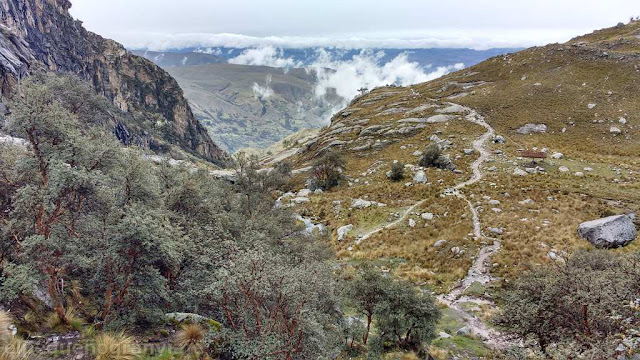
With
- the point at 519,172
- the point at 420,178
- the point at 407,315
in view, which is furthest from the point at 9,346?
the point at 519,172

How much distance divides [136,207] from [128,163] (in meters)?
2.54

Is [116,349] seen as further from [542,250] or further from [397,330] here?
[542,250]

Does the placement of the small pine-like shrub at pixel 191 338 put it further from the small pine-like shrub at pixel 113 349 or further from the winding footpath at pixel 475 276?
the winding footpath at pixel 475 276

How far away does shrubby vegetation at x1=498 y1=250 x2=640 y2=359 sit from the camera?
41.5ft

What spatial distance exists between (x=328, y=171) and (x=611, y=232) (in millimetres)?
44978

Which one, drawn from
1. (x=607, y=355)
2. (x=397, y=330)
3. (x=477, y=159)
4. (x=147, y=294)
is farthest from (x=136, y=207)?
(x=477, y=159)

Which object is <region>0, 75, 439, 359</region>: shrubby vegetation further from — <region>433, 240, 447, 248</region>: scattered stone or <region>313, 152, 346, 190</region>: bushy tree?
<region>313, 152, 346, 190</region>: bushy tree

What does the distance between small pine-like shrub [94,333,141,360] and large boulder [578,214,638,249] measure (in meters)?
33.5

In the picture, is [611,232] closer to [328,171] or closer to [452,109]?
[328,171]

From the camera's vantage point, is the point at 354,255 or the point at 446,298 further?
the point at 354,255

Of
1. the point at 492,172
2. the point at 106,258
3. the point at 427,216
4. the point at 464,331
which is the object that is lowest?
the point at 464,331

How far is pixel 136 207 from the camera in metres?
14.0

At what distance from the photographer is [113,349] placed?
1133 centimetres

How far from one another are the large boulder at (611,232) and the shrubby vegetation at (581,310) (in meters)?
10.6
